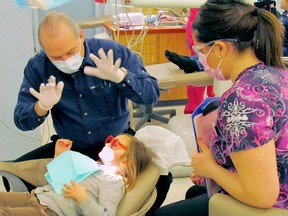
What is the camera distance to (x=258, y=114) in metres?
1.06

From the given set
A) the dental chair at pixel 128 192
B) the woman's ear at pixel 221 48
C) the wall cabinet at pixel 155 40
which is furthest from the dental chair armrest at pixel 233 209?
the wall cabinet at pixel 155 40

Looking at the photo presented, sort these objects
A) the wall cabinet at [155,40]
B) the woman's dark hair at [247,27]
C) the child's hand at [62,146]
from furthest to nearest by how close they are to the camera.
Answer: the wall cabinet at [155,40] < the child's hand at [62,146] < the woman's dark hair at [247,27]

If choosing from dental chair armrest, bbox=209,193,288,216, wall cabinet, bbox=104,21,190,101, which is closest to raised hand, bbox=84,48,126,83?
dental chair armrest, bbox=209,193,288,216

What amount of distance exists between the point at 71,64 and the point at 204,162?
718 mm

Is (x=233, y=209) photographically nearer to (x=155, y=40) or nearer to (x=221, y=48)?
(x=221, y=48)

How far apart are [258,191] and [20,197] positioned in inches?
38.1

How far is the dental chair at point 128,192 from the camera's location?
1.44 metres

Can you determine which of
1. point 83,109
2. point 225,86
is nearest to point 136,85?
point 83,109

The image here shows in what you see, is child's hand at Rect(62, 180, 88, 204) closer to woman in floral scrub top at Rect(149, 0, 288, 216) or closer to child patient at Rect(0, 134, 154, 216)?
child patient at Rect(0, 134, 154, 216)

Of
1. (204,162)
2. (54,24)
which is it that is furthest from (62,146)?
(204,162)

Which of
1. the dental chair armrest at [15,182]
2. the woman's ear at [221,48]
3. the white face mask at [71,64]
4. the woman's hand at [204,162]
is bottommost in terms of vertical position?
the dental chair armrest at [15,182]

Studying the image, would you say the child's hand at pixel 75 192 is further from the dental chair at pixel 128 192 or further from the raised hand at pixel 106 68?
the raised hand at pixel 106 68

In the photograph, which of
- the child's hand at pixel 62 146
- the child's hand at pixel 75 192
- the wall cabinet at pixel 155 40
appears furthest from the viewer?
the wall cabinet at pixel 155 40

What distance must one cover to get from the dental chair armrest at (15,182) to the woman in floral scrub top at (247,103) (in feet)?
2.50
